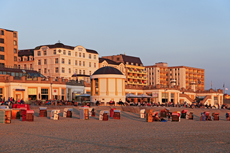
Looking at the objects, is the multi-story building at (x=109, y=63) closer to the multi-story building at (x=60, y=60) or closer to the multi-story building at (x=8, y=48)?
the multi-story building at (x=60, y=60)

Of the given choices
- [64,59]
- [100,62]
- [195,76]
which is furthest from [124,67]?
[195,76]

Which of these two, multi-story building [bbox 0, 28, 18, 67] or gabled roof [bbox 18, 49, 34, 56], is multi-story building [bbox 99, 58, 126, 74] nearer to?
gabled roof [bbox 18, 49, 34, 56]

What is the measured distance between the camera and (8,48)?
91375 mm

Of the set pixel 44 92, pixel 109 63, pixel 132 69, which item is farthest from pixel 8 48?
pixel 132 69

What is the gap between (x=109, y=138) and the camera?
1864cm

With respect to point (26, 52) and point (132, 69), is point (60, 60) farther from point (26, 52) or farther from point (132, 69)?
point (132, 69)

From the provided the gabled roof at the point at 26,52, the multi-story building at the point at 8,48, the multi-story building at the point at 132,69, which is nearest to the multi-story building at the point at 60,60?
the gabled roof at the point at 26,52

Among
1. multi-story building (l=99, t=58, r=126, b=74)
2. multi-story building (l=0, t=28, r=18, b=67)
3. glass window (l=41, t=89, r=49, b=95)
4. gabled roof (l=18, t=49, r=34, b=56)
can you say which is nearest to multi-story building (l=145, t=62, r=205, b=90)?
multi-story building (l=99, t=58, r=126, b=74)

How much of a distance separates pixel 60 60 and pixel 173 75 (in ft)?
237

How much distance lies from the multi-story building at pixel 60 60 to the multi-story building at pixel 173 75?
164ft

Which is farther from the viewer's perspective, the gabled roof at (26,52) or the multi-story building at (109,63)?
the multi-story building at (109,63)

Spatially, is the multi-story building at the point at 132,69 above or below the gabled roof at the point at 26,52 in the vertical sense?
below

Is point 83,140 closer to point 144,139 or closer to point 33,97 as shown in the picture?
point 144,139

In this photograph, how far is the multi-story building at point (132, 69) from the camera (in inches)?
4599
